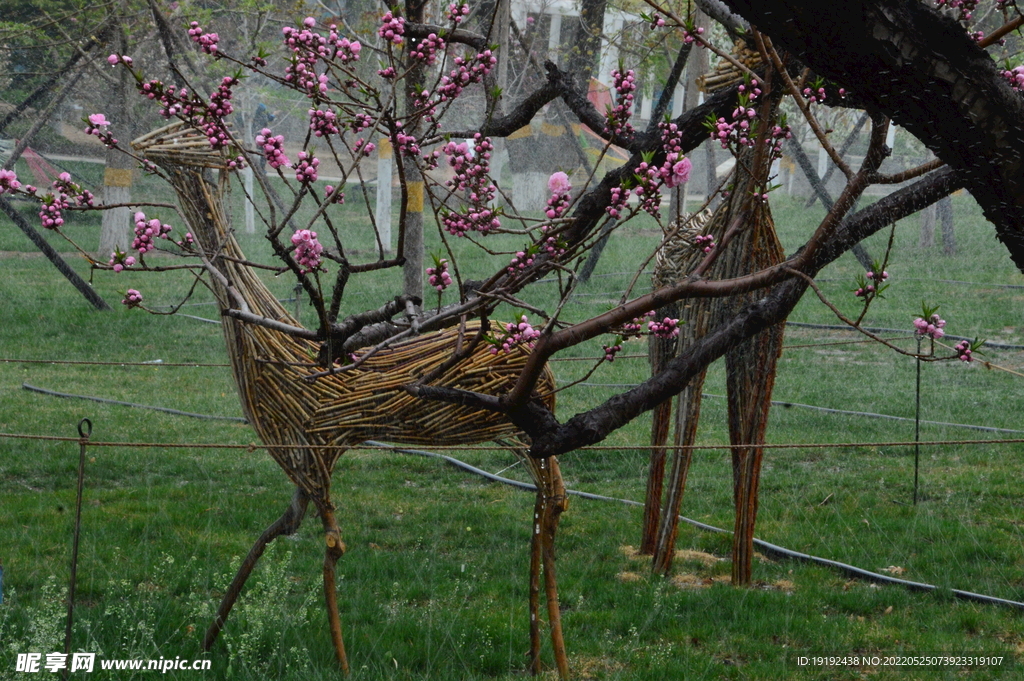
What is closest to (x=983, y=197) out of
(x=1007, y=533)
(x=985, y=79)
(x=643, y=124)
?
(x=985, y=79)

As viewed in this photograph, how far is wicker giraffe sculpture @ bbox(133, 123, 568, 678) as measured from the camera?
297cm

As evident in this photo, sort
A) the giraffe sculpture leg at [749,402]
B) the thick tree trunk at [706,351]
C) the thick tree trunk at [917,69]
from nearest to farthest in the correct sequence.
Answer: the thick tree trunk at [917,69]
the thick tree trunk at [706,351]
the giraffe sculpture leg at [749,402]

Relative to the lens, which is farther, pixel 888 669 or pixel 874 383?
pixel 874 383

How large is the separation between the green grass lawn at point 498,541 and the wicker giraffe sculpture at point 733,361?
25cm

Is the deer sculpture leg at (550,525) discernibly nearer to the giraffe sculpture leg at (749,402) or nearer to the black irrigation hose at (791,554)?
the black irrigation hose at (791,554)

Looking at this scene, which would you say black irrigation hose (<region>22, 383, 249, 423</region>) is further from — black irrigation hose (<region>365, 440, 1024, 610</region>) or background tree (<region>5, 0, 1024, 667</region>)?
background tree (<region>5, 0, 1024, 667</region>)

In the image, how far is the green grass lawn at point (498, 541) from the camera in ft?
10.9

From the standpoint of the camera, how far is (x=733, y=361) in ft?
12.8

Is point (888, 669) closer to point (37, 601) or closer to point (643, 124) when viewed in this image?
point (37, 601)

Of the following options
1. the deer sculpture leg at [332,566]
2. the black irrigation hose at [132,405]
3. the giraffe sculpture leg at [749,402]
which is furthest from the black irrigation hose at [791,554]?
the black irrigation hose at [132,405]

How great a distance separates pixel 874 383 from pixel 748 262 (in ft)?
14.1

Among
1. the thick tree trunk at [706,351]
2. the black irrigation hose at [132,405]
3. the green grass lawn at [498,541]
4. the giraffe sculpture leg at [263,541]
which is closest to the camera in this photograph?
the thick tree trunk at [706,351]

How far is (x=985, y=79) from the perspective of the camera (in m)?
1.96

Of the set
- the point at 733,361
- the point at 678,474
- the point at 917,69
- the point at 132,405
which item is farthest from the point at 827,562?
the point at 132,405
